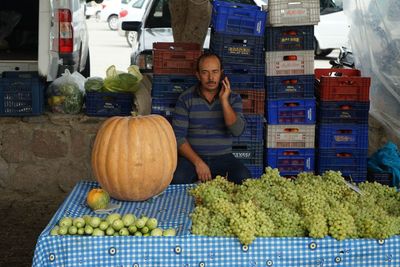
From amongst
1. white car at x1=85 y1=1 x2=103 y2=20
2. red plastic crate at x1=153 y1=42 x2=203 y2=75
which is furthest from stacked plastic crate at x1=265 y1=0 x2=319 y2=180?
white car at x1=85 y1=1 x2=103 y2=20

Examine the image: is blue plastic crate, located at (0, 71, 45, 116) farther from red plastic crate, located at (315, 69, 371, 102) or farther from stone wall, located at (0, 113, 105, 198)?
red plastic crate, located at (315, 69, 371, 102)

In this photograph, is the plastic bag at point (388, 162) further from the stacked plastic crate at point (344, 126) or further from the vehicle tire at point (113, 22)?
the vehicle tire at point (113, 22)

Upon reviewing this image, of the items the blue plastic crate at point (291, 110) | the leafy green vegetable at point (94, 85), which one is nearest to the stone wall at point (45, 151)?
the leafy green vegetable at point (94, 85)

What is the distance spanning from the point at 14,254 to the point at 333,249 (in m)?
3.12

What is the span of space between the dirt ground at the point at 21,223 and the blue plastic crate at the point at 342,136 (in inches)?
107

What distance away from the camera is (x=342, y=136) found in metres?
6.59

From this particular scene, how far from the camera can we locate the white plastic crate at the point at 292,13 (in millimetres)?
6312

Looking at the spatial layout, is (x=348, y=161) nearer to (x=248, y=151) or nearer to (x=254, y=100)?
(x=248, y=151)

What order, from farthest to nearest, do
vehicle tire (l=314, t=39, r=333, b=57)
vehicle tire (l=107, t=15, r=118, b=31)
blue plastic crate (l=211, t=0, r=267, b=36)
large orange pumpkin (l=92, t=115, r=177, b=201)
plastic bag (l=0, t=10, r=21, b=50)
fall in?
vehicle tire (l=107, t=15, r=118, b=31), vehicle tire (l=314, t=39, r=333, b=57), plastic bag (l=0, t=10, r=21, b=50), blue plastic crate (l=211, t=0, r=267, b=36), large orange pumpkin (l=92, t=115, r=177, b=201)

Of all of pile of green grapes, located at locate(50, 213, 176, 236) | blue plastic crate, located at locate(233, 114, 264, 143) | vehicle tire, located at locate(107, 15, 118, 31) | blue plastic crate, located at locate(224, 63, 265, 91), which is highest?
vehicle tire, located at locate(107, 15, 118, 31)

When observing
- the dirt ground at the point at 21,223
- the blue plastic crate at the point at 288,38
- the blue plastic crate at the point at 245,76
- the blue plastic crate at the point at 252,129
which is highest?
the blue plastic crate at the point at 288,38

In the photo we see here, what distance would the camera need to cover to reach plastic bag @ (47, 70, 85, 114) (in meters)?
6.96

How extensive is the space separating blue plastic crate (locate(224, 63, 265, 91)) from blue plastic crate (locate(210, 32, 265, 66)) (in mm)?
42

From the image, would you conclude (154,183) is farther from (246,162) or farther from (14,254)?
(246,162)
